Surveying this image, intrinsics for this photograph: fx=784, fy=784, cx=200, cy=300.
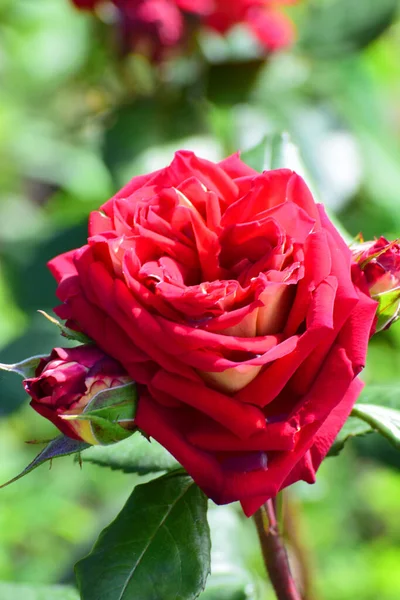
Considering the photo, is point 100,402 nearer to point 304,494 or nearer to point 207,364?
point 207,364

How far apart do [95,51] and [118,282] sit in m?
1.26

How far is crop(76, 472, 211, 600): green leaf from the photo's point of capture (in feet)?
1.84

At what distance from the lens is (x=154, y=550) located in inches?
22.9

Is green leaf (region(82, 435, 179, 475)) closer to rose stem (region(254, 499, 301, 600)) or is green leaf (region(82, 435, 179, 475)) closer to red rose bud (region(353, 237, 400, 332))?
rose stem (region(254, 499, 301, 600))

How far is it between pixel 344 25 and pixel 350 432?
1081 millimetres

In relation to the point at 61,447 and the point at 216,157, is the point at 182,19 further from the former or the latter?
the point at 61,447

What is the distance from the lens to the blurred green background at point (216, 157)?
1420 millimetres

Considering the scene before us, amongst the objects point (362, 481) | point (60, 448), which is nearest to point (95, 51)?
point (362, 481)

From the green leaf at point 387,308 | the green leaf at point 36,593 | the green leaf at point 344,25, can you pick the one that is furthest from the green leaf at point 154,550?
the green leaf at point 344,25

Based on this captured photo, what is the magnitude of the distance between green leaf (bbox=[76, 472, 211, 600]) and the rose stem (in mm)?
73

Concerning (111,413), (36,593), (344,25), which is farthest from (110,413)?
(344,25)

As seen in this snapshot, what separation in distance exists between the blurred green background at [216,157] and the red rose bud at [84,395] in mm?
587

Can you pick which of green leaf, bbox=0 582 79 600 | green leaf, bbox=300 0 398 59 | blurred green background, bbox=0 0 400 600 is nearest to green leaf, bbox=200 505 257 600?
blurred green background, bbox=0 0 400 600

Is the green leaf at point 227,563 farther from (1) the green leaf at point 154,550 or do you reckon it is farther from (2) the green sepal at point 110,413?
(2) the green sepal at point 110,413
